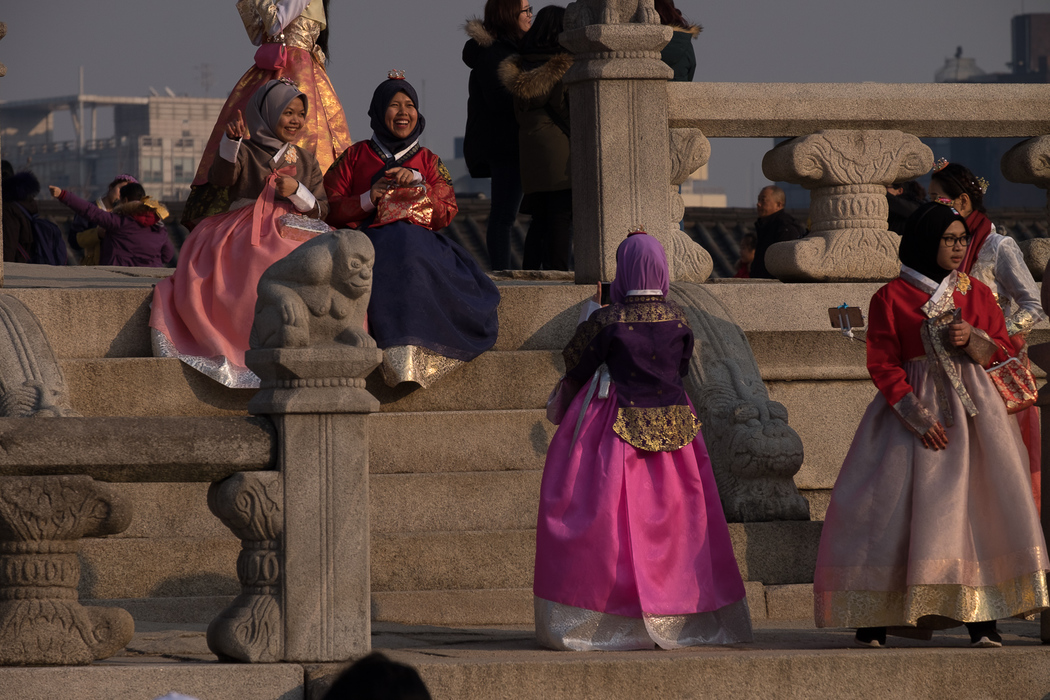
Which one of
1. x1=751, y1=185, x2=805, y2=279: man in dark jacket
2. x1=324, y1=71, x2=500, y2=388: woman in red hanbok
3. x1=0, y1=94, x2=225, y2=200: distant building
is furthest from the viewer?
x1=0, y1=94, x2=225, y2=200: distant building

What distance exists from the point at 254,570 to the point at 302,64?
484 cm

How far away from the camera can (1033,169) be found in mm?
7918

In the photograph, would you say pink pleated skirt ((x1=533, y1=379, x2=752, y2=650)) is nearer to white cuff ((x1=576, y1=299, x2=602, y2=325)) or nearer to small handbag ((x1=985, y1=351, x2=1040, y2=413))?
white cuff ((x1=576, y1=299, x2=602, y2=325))

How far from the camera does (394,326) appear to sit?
6.88 meters

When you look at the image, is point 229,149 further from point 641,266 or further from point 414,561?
point 641,266

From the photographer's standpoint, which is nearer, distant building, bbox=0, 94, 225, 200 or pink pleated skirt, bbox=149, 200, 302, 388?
pink pleated skirt, bbox=149, 200, 302, 388

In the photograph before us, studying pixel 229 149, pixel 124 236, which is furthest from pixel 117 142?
pixel 229 149

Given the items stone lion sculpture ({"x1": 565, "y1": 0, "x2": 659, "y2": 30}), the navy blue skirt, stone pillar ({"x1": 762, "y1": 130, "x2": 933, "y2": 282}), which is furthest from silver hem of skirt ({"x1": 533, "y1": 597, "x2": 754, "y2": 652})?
stone lion sculpture ({"x1": 565, "y1": 0, "x2": 659, "y2": 30})

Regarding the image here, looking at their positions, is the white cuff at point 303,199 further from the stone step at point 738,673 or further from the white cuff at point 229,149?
the stone step at point 738,673

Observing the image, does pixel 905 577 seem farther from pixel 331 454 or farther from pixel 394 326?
pixel 394 326

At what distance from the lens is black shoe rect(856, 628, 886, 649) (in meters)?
5.28

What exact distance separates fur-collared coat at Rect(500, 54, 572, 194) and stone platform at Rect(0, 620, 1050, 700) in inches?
167

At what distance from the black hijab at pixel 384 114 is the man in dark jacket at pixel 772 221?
168 inches

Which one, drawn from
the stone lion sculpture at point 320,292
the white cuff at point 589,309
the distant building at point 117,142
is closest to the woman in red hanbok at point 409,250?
the white cuff at point 589,309
